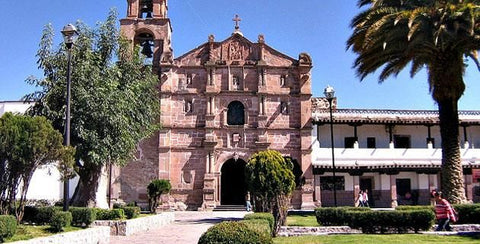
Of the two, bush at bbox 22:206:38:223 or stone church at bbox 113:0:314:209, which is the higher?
stone church at bbox 113:0:314:209

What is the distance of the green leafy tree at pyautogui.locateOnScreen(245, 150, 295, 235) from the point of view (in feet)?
56.6

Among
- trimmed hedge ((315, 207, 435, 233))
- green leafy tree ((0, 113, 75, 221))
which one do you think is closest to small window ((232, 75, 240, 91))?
trimmed hedge ((315, 207, 435, 233))

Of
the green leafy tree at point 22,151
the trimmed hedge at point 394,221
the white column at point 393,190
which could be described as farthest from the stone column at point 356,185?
the green leafy tree at point 22,151

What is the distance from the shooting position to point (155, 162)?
34281 mm

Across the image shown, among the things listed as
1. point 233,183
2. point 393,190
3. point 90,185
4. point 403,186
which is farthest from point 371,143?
point 90,185

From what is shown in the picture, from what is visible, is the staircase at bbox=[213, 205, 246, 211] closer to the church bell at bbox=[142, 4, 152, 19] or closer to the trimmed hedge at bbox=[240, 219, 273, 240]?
the church bell at bbox=[142, 4, 152, 19]

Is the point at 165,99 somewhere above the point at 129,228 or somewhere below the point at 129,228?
above

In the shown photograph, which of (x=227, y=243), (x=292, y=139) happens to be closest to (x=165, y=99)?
(x=292, y=139)

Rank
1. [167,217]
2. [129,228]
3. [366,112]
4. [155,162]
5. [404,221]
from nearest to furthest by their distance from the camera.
→ [404,221]
[129,228]
[167,217]
[155,162]
[366,112]

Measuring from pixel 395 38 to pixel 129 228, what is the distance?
45.3 feet

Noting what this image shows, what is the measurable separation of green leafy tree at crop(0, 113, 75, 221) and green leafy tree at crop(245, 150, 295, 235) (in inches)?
247

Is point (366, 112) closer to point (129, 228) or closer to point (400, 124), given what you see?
point (400, 124)

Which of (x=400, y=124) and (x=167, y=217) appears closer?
(x=167, y=217)

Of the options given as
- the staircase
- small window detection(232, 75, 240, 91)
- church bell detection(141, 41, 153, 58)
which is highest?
church bell detection(141, 41, 153, 58)
